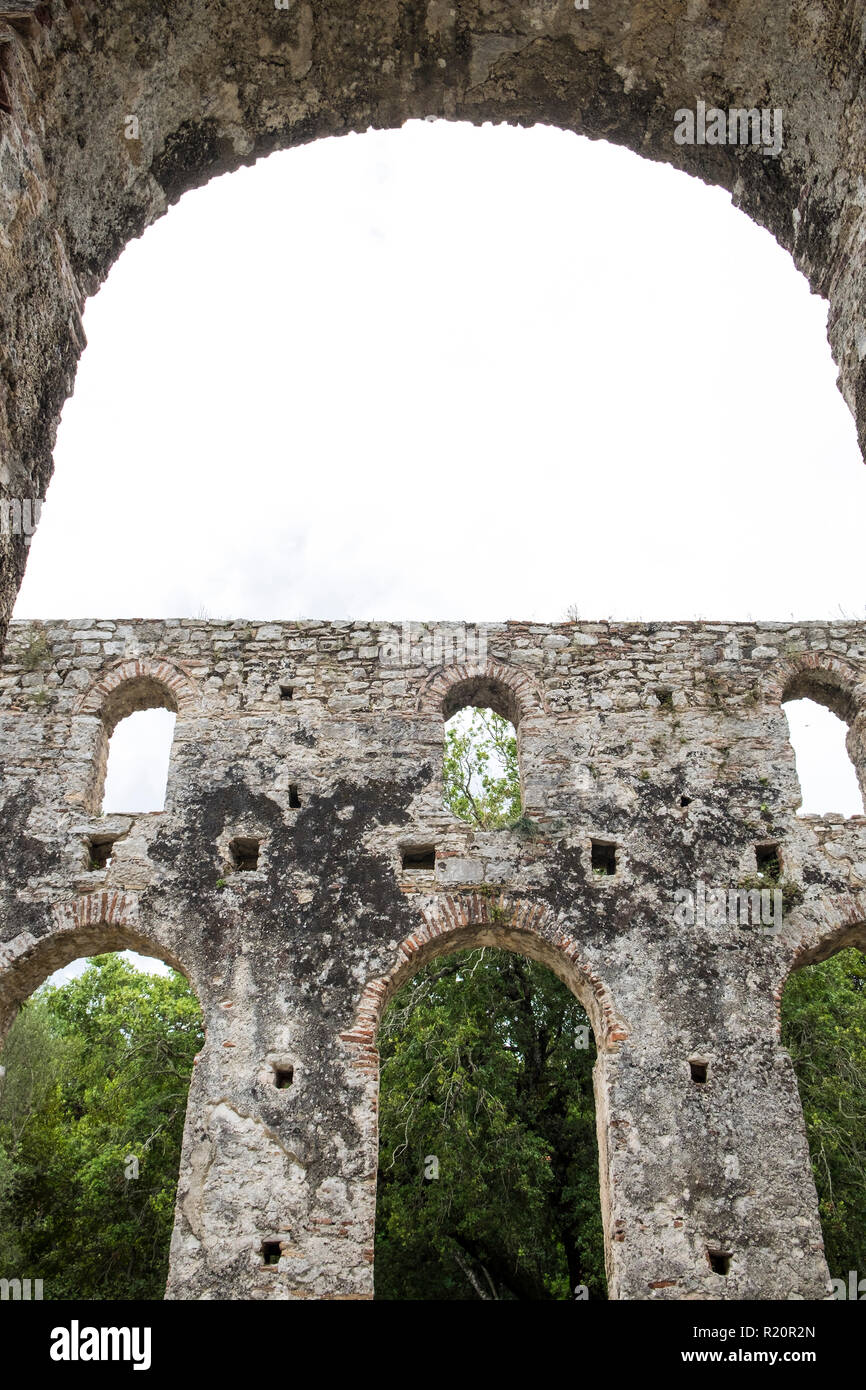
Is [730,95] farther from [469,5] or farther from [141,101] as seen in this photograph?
[141,101]

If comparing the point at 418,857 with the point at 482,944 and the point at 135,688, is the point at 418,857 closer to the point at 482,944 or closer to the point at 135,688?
the point at 482,944

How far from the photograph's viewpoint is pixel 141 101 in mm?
3795

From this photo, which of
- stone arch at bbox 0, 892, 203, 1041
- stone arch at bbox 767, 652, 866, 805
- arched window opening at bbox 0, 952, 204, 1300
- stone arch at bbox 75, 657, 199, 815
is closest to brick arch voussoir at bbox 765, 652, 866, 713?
stone arch at bbox 767, 652, 866, 805

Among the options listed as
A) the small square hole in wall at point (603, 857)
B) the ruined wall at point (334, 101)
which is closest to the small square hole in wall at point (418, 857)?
the small square hole in wall at point (603, 857)

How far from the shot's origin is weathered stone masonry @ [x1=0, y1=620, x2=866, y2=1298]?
8.23 meters

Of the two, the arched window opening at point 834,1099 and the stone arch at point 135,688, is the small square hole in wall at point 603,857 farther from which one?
the arched window opening at point 834,1099

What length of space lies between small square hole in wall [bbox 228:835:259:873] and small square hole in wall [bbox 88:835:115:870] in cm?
120

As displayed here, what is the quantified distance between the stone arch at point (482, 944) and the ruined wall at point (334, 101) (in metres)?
6.53

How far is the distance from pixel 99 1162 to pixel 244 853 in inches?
301

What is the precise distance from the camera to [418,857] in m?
9.86

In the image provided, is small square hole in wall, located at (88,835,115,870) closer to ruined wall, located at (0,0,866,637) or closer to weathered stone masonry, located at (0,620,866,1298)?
weathered stone masonry, located at (0,620,866,1298)

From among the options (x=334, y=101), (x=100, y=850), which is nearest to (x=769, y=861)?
(x=100, y=850)

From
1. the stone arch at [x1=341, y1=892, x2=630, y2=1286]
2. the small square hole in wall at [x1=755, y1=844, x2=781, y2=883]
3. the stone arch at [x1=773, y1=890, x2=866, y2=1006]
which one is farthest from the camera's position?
the small square hole in wall at [x1=755, y1=844, x2=781, y2=883]
